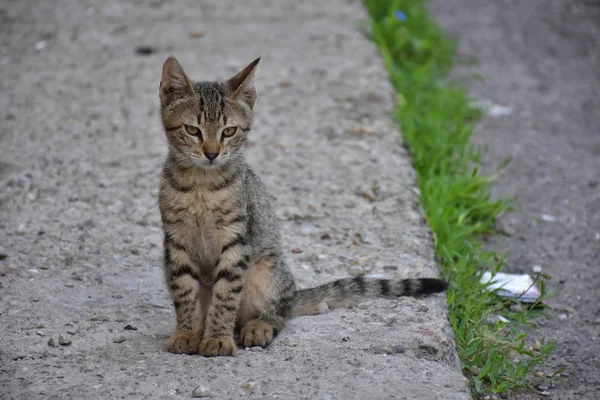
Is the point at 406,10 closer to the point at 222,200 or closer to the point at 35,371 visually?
the point at 222,200

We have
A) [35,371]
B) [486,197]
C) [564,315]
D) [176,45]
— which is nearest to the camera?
[35,371]

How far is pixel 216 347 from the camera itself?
13.0 ft

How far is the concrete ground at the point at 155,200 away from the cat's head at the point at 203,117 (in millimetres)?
906

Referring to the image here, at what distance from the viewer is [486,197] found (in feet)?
20.2

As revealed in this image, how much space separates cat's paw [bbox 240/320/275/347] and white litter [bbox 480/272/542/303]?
59.1 inches

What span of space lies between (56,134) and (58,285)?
237 cm

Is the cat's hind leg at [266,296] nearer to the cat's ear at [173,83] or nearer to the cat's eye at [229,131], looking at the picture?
Answer: the cat's eye at [229,131]

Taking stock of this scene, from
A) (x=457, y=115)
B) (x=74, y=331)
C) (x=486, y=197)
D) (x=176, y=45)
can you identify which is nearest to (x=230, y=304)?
(x=74, y=331)

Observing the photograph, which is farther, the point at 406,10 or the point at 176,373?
the point at 406,10

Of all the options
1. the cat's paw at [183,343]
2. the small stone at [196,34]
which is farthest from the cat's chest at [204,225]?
the small stone at [196,34]

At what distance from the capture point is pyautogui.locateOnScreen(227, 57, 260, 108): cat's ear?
4.15m

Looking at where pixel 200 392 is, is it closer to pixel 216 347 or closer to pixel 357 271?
pixel 216 347

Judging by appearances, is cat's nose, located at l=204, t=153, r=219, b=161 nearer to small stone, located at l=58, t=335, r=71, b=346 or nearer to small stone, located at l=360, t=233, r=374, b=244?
small stone, located at l=58, t=335, r=71, b=346

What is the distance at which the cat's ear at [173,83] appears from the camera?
4066 mm
